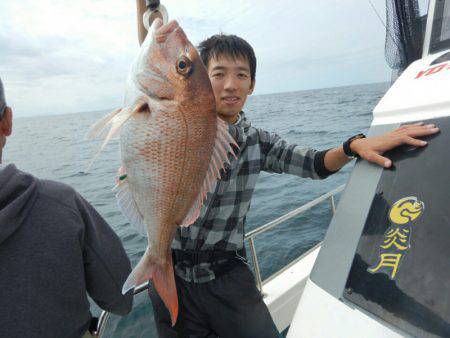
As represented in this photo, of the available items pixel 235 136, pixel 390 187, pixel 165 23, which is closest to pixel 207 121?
pixel 165 23

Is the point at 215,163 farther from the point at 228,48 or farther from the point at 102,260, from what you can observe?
the point at 228,48

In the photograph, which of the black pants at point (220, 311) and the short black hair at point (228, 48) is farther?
the short black hair at point (228, 48)

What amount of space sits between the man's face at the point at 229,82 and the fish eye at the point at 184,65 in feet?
2.05

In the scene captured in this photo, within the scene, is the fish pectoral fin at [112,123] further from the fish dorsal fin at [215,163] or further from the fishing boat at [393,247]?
the fishing boat at [393,247]

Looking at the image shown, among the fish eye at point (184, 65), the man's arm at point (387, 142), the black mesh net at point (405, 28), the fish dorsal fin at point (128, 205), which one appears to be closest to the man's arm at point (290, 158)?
the man's arm at point (387, 142)

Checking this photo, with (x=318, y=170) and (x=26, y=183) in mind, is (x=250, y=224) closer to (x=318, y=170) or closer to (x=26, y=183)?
(x=318, y=170)

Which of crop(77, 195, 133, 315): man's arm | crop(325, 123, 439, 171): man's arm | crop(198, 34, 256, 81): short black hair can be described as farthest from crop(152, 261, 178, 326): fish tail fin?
crop(198, 34, 256, 81): short black hair

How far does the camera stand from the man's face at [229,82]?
2.09m

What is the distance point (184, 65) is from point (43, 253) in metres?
0.99

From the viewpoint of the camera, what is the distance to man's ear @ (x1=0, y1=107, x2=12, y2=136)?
4.37 feet

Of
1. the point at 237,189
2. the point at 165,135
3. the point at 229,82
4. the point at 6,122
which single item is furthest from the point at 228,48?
the point at 6,122

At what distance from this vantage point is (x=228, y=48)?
2.18 m

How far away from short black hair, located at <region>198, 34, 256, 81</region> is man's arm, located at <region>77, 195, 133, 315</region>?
131cm

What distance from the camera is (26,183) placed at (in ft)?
4.25
